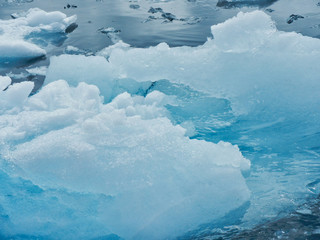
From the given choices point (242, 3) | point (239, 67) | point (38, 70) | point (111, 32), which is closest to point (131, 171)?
point (239, 67)

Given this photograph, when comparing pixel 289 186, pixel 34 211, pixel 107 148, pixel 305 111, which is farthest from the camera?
pixel 305 111

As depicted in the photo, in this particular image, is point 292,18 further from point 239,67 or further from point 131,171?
point 131,171

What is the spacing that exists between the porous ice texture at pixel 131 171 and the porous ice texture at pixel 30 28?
335 cm

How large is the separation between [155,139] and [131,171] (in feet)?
1.06

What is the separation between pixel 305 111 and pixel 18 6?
7.57m

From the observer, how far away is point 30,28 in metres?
7.17

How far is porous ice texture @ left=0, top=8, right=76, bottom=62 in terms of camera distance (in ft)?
19.6

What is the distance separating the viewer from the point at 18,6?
891 cm

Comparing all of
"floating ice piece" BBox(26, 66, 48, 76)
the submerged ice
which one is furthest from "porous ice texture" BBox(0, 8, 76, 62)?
the submerged ice

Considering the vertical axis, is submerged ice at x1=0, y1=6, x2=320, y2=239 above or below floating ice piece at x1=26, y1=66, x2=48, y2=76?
above

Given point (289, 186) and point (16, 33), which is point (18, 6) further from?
point (289, 186)

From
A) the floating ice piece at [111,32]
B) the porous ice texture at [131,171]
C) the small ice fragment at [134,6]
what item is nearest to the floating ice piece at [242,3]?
the small ice fragment at [134,6]

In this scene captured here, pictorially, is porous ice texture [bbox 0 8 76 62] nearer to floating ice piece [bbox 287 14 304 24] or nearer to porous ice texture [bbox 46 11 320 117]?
porous ice texture [bbox 46 11 320 117]

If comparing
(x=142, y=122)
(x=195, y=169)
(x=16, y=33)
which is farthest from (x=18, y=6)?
(x=195, y=169)
